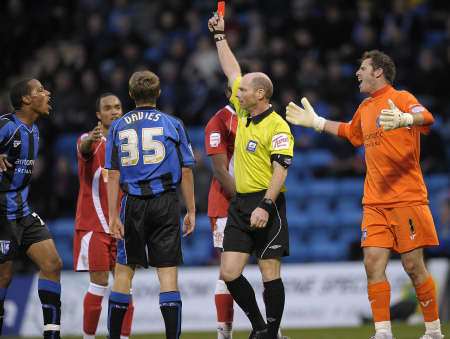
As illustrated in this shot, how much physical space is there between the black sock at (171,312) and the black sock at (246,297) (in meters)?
0.62

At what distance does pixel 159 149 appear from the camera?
773 centimetres

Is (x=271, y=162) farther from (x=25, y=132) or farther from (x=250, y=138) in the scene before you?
(x=25, y=132)

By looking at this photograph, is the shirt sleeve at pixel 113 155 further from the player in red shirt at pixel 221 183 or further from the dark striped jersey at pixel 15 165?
the player in red shirt at pixel 221 183

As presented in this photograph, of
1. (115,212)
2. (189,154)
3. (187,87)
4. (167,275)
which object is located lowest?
(167,275)

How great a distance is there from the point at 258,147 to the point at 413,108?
1402mm

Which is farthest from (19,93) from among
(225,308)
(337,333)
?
(337,333)

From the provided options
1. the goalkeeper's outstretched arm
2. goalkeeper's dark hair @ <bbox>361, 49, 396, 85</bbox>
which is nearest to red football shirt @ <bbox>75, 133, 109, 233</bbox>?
the goalkeeper's outstretched arm

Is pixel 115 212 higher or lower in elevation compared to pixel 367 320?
higher

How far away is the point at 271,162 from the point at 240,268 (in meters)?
0.96

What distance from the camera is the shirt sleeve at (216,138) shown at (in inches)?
350

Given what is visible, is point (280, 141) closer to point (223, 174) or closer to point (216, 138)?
point (223, 174)

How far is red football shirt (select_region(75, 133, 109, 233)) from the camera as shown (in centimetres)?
913

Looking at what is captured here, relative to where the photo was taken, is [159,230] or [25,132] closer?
[159,230]

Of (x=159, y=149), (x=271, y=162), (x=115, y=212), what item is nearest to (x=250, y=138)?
(x=271, y=162)
